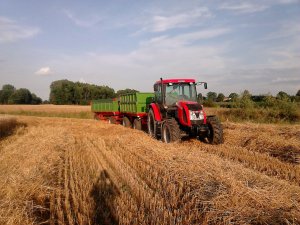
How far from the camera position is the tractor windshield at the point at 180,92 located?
434 inches

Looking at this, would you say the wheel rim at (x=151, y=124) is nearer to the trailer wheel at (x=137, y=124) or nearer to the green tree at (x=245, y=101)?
the trailer wheel at (x=137, y=124)

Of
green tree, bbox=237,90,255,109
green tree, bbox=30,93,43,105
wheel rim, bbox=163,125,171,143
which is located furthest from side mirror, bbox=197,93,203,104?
green tree, bbox=30,93,43,105

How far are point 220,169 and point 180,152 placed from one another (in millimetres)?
2137

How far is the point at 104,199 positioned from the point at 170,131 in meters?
5.24

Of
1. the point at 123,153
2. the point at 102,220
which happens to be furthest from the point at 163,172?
the point at 123,153

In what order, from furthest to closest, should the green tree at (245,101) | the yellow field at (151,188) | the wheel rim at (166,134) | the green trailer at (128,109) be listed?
the green tree at (245,101) < the green trailer at (128,109) < the wheel rim at (166,134) < the yellow field at (151,188)

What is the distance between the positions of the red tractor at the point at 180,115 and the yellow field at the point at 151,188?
1312 mm

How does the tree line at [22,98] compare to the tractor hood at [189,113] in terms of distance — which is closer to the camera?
the tractor hood at [189,113]

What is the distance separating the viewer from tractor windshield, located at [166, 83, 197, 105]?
11031mm

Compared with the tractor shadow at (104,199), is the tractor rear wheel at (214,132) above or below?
above

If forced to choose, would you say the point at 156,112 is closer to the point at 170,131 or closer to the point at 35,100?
the point at 170,131

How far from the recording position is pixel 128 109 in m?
16.2

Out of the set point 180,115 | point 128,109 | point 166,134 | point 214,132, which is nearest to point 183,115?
point 180,115

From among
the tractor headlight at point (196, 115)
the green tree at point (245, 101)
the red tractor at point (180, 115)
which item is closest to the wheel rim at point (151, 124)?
the red tractor at point (180, 115)
